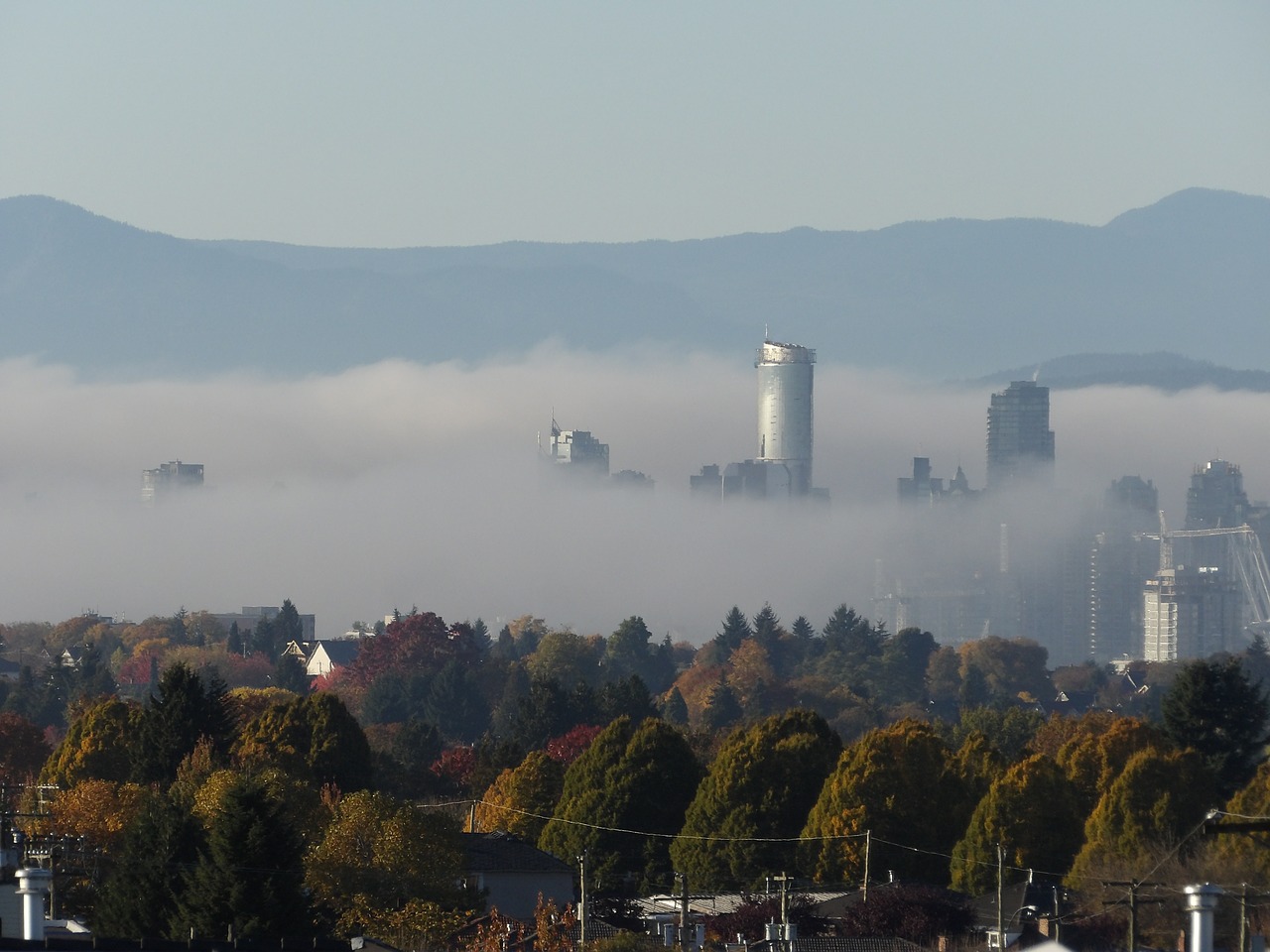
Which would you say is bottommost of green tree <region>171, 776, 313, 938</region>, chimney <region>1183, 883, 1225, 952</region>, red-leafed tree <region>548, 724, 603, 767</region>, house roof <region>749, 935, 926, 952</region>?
house roof <region>749, 935, 926, 952</region>

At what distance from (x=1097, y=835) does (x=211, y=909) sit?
1663 inches

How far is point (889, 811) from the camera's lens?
95062 mm

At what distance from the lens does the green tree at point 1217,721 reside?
10206 centimetres

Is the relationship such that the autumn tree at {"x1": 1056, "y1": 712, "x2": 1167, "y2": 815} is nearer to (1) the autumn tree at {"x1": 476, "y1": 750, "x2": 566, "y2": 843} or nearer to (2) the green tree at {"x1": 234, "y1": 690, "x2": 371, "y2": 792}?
(1) the autumn tree at {"x1": 476, "y1": 750, "x2": 566, "y2": 843}

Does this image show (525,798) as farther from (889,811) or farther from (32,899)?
(32,899)

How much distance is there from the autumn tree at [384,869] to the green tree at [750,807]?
20.5 meters

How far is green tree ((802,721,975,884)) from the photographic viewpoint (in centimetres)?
9356

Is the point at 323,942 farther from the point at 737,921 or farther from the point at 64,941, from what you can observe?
the point at 737,921

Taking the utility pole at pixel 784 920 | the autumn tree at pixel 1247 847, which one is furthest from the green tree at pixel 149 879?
the autumn tree at pixel 1247 847

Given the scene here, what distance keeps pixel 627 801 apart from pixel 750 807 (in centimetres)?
682

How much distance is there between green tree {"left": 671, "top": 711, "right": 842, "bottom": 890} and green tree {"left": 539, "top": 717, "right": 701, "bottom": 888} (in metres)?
2.20

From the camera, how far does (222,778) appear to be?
8475 cm

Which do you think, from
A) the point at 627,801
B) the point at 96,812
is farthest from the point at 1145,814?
the point at 96,812

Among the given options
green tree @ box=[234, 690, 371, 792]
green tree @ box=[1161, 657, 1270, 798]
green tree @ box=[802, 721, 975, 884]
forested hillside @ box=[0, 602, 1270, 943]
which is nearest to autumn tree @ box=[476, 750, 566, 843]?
forested hillside @ box=[0, 602, 1270, 943]
